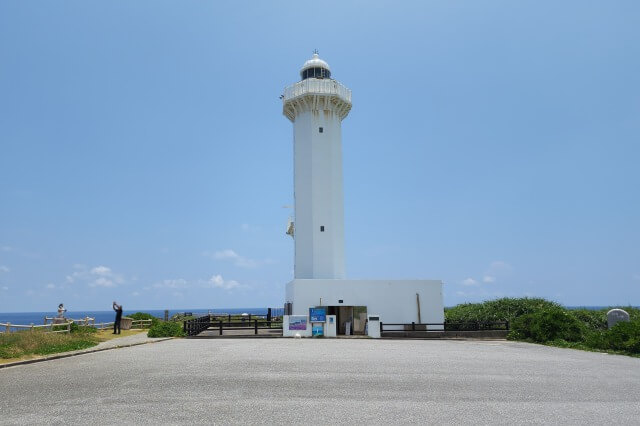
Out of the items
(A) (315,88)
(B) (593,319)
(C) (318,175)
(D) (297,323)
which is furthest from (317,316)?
(B) (593,319)

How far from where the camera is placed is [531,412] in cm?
875

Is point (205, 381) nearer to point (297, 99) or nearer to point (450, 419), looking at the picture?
point (450, 419)

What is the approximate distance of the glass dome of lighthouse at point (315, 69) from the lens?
116 feet

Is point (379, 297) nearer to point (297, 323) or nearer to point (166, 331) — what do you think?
point (297, 323)

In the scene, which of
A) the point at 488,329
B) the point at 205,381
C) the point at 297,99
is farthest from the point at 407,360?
the point at 297,99

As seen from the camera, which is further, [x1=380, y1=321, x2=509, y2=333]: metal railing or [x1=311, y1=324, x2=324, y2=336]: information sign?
[x1=380, y1=321, x2=509, y2=333]: metal railing

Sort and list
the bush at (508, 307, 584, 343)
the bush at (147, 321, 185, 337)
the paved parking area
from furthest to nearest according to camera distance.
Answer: the bush at (147, 321, 185, 337)
the bush at (508, 307, 584, 343)
the paved parking area

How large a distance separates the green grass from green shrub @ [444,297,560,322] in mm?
27431

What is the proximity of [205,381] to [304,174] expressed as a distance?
73.5 ft

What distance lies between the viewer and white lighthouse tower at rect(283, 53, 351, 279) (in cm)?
3186

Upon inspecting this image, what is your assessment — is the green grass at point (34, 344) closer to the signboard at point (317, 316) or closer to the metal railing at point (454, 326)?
the signboard at point (317, 316)

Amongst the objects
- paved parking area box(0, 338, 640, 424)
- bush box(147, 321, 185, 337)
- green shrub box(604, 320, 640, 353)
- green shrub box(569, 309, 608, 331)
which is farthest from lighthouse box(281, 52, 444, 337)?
green shrub box(569, 309, 608, 331)

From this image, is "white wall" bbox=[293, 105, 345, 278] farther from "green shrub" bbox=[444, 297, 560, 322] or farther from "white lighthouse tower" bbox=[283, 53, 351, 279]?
"green shrub" bbox=[444, 297, 560, 322]

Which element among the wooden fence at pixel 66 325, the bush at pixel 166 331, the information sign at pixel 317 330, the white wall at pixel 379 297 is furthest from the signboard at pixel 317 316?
the wooden fence at pixel 66 325
